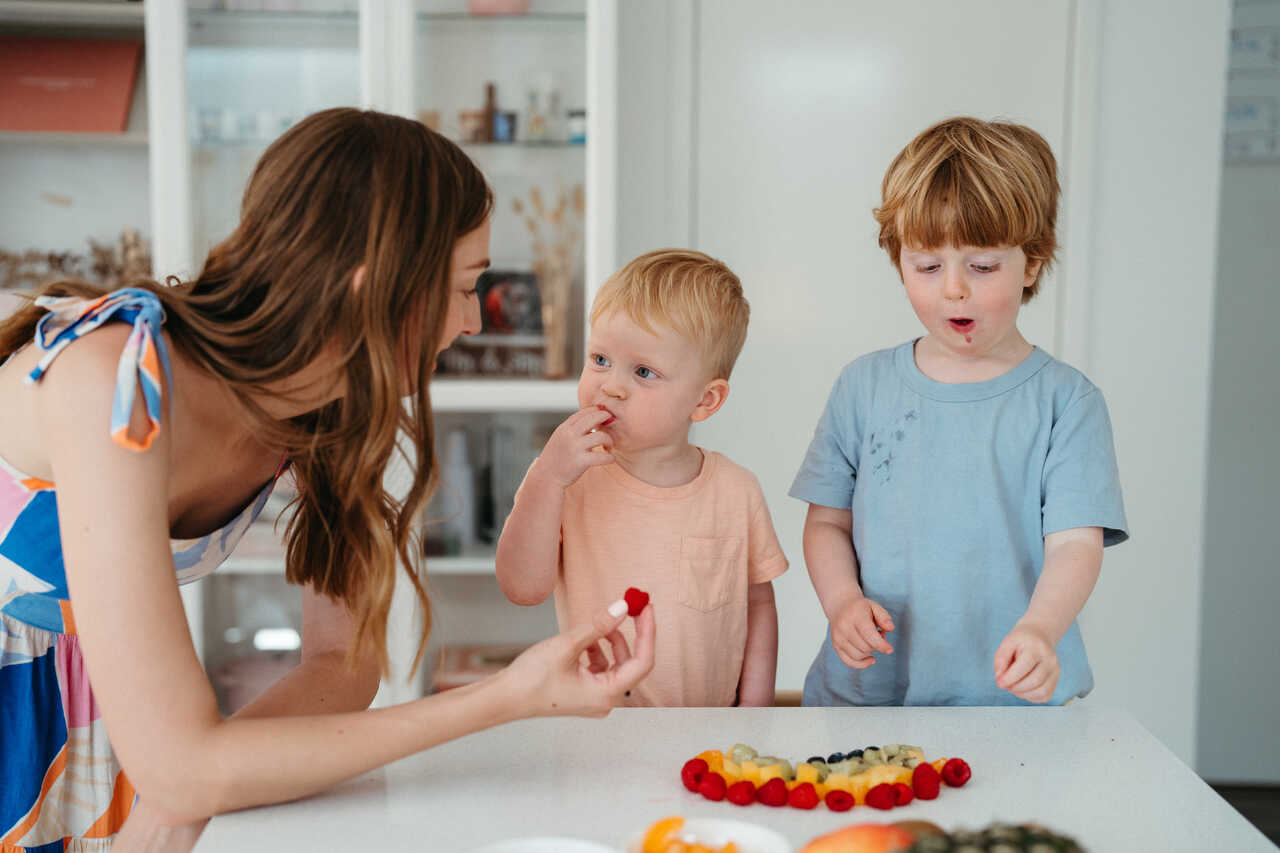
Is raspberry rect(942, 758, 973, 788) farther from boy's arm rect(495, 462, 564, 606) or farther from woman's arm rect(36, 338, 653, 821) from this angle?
boy's arm rect(495, 462, 564, 606)

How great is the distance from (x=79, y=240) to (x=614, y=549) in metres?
1.97

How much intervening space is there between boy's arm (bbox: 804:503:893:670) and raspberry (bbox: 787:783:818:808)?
0.38 m

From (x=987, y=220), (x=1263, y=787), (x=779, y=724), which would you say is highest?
(x=987, y=220)

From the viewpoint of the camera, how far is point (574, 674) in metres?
0.88

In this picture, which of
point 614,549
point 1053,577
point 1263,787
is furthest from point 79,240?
point 1263,787

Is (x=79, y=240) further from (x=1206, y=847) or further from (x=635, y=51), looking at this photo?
(x=1206, y=847)

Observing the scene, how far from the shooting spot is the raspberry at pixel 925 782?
0.84 metres

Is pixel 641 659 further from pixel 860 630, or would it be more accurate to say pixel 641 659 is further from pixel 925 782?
pixel 860 630

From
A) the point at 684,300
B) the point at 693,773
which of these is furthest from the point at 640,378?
the point at 693,773

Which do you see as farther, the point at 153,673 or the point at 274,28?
the point at 274,28

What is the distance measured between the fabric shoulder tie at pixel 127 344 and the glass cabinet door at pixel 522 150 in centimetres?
154

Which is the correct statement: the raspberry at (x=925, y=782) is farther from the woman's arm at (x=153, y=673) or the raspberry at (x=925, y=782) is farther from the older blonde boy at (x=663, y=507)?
the older blonde boy at (x=663, y=507)

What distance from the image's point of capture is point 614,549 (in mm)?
1313

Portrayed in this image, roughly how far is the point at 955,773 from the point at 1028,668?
0.69ft
